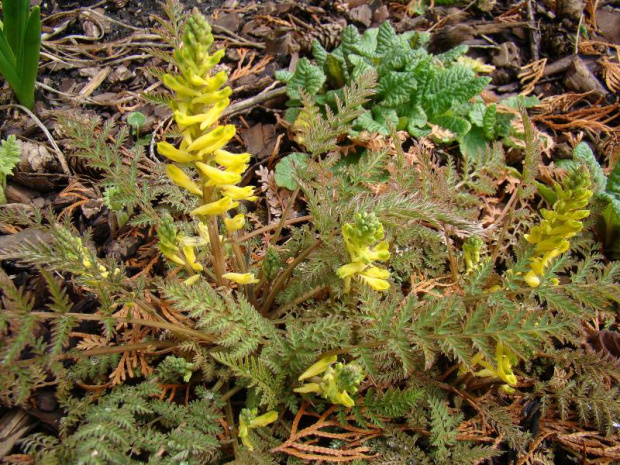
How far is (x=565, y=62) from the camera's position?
353 centimetres

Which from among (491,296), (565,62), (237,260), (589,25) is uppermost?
(589,25)

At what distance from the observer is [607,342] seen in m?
2.24

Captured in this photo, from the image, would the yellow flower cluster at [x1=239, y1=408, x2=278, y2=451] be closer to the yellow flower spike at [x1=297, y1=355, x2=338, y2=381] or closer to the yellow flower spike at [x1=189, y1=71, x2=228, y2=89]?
the yellow flower spike at [x1=297, y1=355, x2=338, y2=381]

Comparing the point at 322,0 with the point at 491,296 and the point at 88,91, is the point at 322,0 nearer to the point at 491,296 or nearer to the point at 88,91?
the point at 88,91

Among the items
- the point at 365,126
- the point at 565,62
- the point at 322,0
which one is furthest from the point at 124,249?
the point at 565,62

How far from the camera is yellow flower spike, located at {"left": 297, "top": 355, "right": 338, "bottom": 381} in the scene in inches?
68.2

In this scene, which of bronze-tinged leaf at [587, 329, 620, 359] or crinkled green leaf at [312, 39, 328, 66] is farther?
crinkled green leaf at [312, 39, 328, 66]

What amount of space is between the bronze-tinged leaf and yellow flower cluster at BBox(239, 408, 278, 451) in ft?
5.13

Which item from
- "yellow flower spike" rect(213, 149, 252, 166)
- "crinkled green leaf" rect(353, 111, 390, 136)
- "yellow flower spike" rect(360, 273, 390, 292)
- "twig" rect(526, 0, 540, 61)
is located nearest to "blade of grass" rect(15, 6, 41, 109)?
"yellow flower spike" rect(213, 149, 252, 166)

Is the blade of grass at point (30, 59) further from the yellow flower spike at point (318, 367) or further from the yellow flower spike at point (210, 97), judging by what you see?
the yellow flower spike at point (318, 367)

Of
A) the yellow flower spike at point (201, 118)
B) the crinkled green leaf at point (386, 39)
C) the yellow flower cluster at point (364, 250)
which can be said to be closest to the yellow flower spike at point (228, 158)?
the yellow flower spike at point (201, 118)

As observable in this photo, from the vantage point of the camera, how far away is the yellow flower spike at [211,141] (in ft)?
4.62

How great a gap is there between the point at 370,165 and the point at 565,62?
7.80 feet

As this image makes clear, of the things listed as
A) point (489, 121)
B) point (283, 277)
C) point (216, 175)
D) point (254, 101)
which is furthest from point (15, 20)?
point (489, 121)
